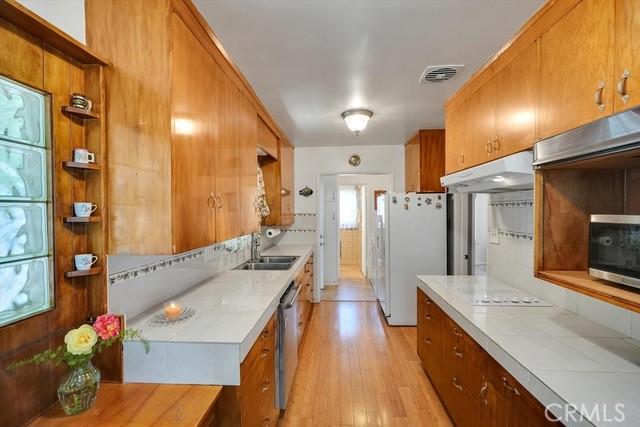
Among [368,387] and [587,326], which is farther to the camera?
[368,387]

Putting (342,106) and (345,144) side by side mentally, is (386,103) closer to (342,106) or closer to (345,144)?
(342,106)

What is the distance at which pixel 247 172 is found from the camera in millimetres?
2236

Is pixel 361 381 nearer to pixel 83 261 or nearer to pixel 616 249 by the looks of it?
pixel 616 249

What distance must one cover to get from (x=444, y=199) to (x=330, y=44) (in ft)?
8.46

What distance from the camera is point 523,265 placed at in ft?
7.18

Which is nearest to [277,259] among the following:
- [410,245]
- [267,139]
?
[267,139]

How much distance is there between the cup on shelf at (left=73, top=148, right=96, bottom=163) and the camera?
3.85 feet

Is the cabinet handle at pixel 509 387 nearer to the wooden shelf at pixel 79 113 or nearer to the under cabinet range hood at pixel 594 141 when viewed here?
the under cabinet range hood at pixel 594 141

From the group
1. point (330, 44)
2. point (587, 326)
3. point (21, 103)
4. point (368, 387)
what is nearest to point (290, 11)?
point (330, 44)

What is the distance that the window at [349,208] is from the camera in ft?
25.1

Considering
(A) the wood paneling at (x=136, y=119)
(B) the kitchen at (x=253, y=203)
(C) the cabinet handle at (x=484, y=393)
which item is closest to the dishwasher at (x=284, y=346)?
(B) the kitchen at (x=253, y=203)

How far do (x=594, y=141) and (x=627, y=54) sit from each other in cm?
26

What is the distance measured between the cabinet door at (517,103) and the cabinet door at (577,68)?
7 cm

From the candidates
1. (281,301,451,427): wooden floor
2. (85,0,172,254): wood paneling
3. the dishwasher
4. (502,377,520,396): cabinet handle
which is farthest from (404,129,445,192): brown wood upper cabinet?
(85,0,172,254): wood paneling
